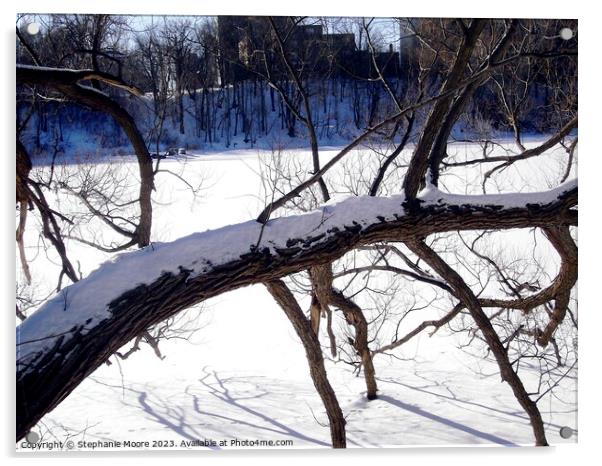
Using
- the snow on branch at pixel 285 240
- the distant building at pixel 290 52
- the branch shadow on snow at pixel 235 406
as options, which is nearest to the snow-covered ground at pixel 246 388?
the branch shadow on snow at pixel 235 406

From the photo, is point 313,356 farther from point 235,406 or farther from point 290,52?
point 290,52

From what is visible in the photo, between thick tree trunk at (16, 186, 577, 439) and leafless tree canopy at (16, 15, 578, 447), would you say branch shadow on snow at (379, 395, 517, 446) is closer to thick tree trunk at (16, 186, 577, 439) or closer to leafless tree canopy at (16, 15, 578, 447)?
leafless tree canopy at (16, 15, 578, 447)

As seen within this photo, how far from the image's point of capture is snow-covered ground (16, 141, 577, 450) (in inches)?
100

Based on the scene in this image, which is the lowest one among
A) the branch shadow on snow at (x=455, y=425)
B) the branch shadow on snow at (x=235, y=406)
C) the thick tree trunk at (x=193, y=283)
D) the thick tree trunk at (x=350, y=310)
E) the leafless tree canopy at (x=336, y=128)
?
the branch shadow on snow at (x=455, y=425)

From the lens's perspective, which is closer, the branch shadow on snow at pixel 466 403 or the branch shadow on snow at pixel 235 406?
the branch shadow on snow at pixel 235 406

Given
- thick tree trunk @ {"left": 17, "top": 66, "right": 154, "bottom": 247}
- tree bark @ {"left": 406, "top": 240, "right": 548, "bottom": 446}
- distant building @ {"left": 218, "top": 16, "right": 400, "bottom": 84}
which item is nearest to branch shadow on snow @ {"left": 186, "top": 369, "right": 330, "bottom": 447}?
thick tree trunk @ {"left": 17, "top": 66, "right": 154, "bottom": 247}

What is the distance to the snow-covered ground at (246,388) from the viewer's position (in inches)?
100

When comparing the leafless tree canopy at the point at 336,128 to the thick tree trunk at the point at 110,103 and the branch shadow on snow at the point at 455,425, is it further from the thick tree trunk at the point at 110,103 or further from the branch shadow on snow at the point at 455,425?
the branch shadow on snow at the point at 455,425

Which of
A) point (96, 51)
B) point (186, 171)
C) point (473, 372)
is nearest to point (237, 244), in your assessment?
point (186, 171)

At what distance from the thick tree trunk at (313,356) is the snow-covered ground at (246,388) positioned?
50 millimetres

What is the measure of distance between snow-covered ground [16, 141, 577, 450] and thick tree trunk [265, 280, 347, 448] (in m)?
0.05

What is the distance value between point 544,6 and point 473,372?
1536 millimetres

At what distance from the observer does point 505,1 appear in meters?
2.61
